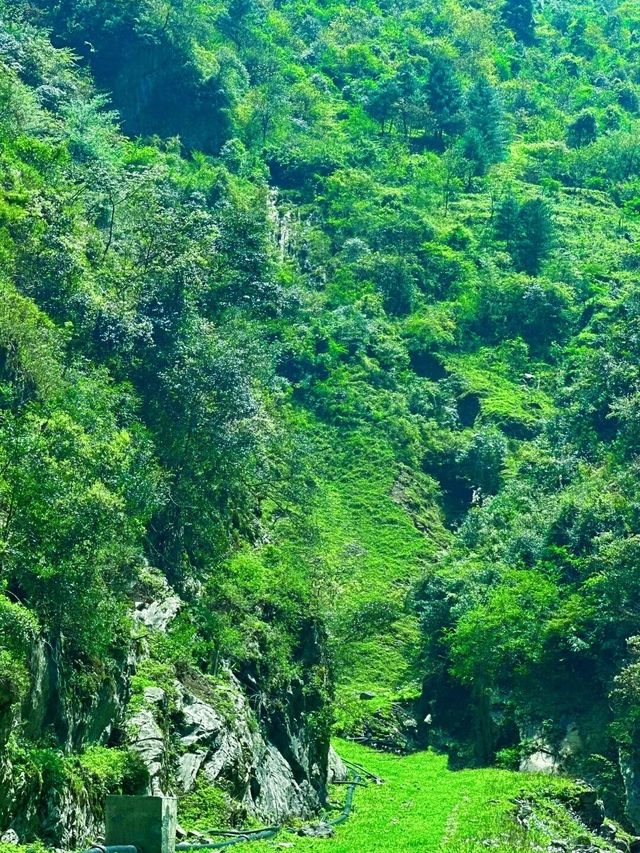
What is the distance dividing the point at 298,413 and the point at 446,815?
1504 inches

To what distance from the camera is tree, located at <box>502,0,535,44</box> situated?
444 feet

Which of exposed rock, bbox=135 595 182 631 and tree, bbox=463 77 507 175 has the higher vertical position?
tree, bbox=463 77 507 175

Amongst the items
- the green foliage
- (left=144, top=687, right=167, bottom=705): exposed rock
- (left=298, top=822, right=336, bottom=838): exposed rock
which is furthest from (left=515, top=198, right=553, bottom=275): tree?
the green foliage

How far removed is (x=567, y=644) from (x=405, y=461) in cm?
2386

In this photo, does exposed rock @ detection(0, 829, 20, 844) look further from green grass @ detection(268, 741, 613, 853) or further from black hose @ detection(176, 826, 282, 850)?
green grass @ detection(268, 741, 613, 853)

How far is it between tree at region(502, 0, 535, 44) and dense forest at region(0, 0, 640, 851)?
23.2 m

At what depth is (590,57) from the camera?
13212 centimetres

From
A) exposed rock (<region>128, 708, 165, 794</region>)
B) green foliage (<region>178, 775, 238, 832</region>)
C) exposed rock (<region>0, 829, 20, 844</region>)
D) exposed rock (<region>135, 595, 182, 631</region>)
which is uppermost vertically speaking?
exposed rock (<region>0, 829, 20, 844</region>)

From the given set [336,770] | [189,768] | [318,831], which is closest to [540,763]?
[336,770]

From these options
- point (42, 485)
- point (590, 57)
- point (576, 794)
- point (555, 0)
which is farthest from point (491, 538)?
point (555, 0)

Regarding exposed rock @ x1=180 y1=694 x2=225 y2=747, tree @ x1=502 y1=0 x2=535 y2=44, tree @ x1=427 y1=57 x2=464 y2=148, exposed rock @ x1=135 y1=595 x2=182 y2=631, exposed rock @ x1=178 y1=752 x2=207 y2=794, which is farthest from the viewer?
tree @ x1=502 y1=0 x2=535 y2=44

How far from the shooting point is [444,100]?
10712 centimetres

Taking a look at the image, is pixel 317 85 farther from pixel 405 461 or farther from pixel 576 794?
pixel 576 794

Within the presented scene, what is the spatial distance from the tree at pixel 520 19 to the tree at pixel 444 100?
31.9 m
